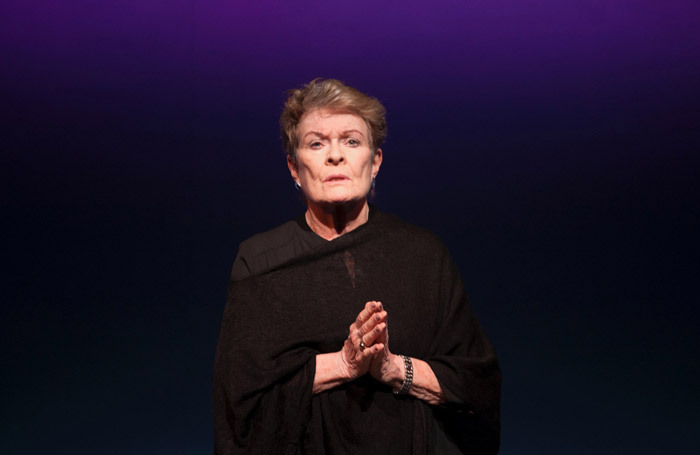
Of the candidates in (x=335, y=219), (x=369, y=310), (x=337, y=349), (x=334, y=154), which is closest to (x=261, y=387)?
(x=337, y=349)

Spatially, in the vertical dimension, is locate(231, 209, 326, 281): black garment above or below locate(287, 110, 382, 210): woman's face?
below

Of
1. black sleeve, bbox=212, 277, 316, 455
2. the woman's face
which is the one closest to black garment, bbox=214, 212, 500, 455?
black sleeve, bbox=212, 277, 316, 455

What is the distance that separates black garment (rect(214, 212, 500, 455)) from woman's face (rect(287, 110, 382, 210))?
0.10 m

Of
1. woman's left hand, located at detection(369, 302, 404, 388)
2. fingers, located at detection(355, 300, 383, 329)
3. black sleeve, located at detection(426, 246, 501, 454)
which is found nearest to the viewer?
fingers, located at detection(355, 300, 383, 329)

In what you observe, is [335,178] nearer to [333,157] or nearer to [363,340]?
[333,157]

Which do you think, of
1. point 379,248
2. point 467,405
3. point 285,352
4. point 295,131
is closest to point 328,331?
point 285,352

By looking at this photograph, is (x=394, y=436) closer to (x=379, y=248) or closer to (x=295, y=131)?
(x=379, y=248)

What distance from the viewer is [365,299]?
5.50ft

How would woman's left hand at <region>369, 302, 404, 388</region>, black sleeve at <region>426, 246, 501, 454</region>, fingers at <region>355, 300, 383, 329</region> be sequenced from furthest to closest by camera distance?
black sleeve at <region>426, 246, 501, 454</region>
woman's left hand at <region>369, 302, 404, 388</region>
fingers at <region>355, 300, 383, 329</region>

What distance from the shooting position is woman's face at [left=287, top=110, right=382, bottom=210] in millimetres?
1695

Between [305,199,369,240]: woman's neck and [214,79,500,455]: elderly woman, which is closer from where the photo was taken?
[214,79,500,455]: elderly woman

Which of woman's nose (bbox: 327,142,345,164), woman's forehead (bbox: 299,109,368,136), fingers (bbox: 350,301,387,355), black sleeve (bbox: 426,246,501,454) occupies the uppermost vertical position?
woman's forehead (bbox: 299,109,368,136)

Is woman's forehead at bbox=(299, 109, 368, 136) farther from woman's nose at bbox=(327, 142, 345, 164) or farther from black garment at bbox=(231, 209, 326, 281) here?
black garment at bbox=(231, 209, 326, 281)

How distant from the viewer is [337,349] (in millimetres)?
1653
